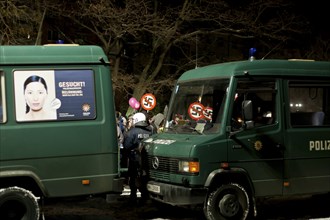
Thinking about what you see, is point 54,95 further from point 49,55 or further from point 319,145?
point 319,145

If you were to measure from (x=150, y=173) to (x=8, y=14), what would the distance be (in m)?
8.87

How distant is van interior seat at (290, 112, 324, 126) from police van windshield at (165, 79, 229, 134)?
4.16ft

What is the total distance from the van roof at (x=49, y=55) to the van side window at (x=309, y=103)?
3.14m

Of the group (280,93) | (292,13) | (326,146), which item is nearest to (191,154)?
(280,93)

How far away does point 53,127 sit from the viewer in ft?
23.9

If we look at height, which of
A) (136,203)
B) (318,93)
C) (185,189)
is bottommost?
(136,203)

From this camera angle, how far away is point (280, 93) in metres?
8.45

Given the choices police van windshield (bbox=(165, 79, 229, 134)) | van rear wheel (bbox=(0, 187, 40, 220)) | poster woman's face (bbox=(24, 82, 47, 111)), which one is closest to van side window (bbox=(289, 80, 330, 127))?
police van windshield (bbox=(165, 79, 229, 134))

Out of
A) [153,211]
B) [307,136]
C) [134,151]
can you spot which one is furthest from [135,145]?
[307,136]

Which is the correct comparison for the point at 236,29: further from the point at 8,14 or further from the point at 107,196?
the point at 107,196

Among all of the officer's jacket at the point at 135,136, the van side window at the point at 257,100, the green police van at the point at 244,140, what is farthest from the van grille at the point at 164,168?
the officer's jacket at the point at 135,136

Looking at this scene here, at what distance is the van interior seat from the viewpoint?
857 cm

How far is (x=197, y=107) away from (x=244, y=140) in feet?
3.23

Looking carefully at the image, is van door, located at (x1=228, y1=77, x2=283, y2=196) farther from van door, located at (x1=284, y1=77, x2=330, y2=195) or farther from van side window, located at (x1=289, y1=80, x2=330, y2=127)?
van side window, located at (x1=289, y1=80, x2=330, y2=127)
